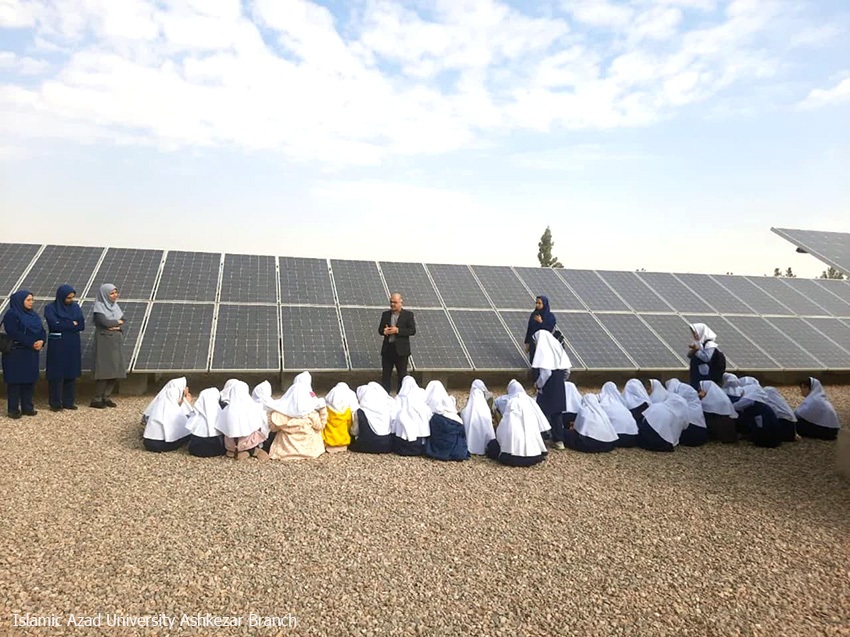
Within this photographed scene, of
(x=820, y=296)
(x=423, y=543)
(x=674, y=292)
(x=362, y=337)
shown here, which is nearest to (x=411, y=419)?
(x=423, y=543)

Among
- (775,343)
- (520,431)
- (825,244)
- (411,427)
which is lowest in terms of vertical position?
(411,427)

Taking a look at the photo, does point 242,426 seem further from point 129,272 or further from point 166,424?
point 129,272

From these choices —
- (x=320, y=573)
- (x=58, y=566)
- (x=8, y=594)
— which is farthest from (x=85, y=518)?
(x=320, y=573)

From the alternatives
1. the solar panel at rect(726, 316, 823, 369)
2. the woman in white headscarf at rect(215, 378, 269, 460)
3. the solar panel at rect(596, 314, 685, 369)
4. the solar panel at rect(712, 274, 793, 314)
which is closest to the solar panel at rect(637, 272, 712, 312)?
the solar panel at rect(726, 316, 823, 369)

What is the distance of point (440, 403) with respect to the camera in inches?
307

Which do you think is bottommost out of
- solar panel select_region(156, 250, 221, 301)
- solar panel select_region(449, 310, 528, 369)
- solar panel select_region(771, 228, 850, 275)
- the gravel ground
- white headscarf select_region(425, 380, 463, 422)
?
the gravel ground

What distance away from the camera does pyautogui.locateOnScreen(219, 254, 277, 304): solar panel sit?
38.5 ft

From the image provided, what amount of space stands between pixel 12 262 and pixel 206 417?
739 centimetres

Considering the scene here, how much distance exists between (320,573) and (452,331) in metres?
7.58

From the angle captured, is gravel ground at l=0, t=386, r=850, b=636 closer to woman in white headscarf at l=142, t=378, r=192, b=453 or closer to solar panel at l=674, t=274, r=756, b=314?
woman in white headscarf at l=142, t=378, r=192, b=453

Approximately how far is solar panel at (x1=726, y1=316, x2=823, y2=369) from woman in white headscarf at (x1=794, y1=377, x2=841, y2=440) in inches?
135

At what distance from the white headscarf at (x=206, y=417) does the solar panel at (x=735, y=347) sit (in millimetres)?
10032

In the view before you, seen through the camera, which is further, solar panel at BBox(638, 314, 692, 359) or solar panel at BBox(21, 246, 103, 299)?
solar panel at BBox(638, 314, 692, 359)

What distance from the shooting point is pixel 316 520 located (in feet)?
17.8
